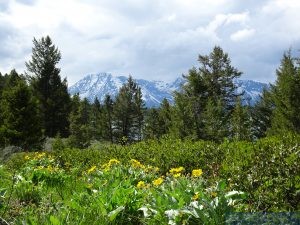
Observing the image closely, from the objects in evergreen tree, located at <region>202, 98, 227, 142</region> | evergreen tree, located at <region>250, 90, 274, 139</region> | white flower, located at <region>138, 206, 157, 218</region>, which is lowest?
white flower, located at <region>138, 206, 157, 218</region>

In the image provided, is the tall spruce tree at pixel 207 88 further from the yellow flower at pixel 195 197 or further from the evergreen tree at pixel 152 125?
the yellow flower at pixel 195 197

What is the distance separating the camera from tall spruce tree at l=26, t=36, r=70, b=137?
150ft

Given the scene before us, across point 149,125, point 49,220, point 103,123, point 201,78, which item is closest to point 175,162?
point 49,220

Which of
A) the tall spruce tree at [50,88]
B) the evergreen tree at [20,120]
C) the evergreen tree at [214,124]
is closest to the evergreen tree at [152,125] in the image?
the tall spruce tree at [50,88]

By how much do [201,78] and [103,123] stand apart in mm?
17360

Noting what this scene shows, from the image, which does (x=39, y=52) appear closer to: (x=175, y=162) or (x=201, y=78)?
(x=201, y=78)

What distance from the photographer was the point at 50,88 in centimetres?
4716

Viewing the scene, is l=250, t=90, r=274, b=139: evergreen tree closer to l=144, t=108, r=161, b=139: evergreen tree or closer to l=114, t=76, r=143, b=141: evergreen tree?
l=144, t=108, r=161, b=139: evergreen tree

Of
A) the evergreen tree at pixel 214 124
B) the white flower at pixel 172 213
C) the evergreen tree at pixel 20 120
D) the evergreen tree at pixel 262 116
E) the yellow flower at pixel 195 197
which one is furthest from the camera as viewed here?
the evergreen tree at pixel 262 116

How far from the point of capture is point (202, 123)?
2986cm

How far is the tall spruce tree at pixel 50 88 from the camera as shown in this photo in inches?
1801

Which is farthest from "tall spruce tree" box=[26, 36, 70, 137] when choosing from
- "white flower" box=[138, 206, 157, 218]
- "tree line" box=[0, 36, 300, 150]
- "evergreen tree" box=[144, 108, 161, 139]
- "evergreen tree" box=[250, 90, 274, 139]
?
→ "white flower" box=[138, 206, 157, 218]

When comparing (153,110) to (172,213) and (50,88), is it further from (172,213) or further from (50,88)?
(172,213)

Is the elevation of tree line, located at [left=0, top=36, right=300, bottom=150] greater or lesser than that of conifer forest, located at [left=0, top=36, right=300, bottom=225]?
greater
